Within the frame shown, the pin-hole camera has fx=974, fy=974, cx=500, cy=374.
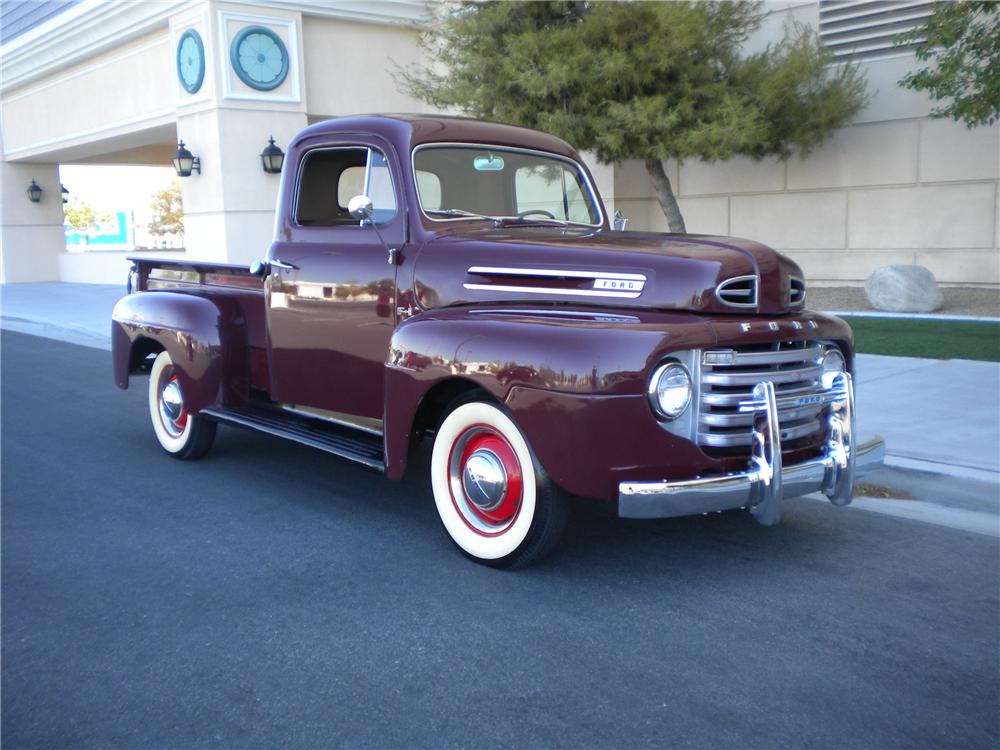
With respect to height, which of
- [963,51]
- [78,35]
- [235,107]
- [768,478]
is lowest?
[768,478]

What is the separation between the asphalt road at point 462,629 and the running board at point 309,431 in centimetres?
37

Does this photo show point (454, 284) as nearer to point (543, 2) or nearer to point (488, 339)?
point (488, 339)

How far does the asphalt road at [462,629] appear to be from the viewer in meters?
2.90

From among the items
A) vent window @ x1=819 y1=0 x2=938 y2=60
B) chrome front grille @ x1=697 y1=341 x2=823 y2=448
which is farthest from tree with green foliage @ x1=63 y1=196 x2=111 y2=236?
chrome front grille @ x1=697 y1=341 x2=823 y2=448

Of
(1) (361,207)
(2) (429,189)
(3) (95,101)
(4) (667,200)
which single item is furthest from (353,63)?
(1) (361,207)

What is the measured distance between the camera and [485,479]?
4.16 m

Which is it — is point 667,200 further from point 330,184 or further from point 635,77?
point 330,184

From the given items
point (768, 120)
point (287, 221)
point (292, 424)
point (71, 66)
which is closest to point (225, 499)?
point (292, 424)

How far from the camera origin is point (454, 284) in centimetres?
452

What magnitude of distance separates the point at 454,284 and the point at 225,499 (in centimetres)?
188

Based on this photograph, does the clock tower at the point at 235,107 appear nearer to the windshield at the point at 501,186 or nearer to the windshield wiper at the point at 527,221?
the windshield at the point at 501,186

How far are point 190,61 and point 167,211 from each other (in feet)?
112

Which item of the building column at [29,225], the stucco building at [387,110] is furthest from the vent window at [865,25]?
the building column at [29,225]

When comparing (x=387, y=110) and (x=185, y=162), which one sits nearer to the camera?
(x=185, y=162)
